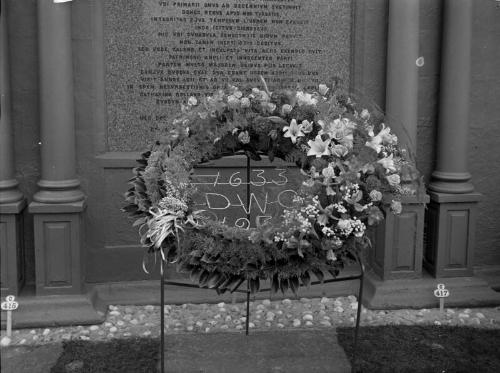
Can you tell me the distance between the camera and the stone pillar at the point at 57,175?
470cm

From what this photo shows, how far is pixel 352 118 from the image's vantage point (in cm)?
361

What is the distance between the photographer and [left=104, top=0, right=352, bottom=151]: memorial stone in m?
5.04

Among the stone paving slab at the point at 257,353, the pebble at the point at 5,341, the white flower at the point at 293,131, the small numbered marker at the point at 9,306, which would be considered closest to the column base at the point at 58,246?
the small numbered marker at the point at 9,306

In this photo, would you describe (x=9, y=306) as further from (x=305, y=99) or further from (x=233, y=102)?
(x=305, y=99)

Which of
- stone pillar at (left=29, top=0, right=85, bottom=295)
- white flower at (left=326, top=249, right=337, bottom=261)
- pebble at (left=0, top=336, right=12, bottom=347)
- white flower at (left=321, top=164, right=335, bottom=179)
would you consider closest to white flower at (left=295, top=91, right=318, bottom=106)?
white flower at (left=321, top=164, right=335, bottom=179)

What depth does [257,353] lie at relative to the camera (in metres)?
3.88

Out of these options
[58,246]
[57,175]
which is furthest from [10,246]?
[57,175]

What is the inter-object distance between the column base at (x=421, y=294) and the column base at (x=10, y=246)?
2.81m

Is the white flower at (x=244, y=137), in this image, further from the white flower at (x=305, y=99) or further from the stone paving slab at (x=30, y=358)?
the stone paving slab at (x=30, y=358)

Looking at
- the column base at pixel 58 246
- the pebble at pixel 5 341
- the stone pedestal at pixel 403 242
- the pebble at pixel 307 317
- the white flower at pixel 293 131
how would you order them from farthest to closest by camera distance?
the stone pedestal at pixel 403 242, the pebble at pixel 307 317, the column base at pixel 58 246, the pebble at pixel 5 341, the white flower at pixel 293 131

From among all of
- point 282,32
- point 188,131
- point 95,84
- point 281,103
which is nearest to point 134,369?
point 188,131

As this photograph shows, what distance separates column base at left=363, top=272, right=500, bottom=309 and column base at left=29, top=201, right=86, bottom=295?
238 cm

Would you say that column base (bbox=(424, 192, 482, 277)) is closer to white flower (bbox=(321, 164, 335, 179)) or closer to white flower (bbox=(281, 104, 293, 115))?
white flower (bbox=(281, 104, 293, 115))

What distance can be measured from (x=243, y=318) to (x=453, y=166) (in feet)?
7.22
